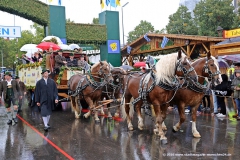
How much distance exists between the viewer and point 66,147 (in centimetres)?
615

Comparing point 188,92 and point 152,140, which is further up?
point 188,92

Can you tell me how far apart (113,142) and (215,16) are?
26706 mm

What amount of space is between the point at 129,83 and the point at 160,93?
5.23 feet

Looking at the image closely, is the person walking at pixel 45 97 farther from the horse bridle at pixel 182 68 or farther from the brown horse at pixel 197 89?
the horse bridle at pixel 182 68

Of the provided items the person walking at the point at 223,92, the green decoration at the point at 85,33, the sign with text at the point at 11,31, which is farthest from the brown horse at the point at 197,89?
the green decoration at the point at 85,33

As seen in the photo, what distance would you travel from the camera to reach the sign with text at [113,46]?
76.4 ft

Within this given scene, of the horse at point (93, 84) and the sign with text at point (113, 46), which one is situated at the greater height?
the sign with text at point (113, 46)

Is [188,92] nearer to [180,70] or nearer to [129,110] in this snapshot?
[180,70]

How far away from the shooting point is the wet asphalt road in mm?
5453

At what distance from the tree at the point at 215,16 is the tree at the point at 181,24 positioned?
11.8ft

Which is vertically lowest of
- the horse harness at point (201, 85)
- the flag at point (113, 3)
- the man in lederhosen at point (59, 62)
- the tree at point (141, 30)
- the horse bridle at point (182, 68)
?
the horse harness at point (201, 85)

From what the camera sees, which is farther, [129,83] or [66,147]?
→ [129,83]

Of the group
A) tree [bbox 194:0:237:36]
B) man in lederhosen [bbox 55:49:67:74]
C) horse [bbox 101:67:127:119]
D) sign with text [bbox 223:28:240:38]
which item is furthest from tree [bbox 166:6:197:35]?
horse [bbox 101:67:127:119]

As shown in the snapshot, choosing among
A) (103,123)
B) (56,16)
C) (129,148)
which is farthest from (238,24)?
(129,148)
